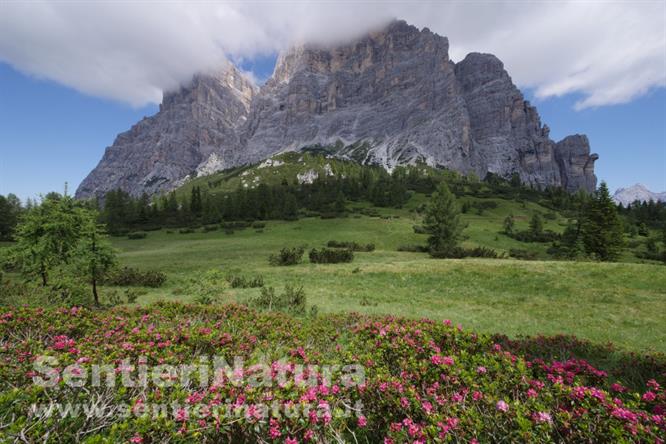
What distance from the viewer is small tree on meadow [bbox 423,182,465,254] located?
4209cm

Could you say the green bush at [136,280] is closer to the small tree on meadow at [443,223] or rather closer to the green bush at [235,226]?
the small tree on meadow at [443,223]

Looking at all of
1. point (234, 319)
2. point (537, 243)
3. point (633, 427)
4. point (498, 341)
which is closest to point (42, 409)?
point (234, 319)

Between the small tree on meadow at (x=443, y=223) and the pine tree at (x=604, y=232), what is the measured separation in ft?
62.7

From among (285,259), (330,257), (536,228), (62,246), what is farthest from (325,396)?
(536,228)

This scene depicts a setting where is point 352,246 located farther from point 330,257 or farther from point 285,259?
point 285,259

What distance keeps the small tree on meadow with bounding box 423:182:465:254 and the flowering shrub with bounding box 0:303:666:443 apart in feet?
121

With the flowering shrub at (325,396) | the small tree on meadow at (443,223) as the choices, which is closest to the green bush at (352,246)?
the small tree on meadow at (443,223)

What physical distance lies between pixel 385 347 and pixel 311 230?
5164cm

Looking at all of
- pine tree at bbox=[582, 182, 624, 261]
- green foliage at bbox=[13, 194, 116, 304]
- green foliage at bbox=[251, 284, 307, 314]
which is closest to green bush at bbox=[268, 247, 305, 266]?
green foliage at bbox=[251, 284, 307, 314]

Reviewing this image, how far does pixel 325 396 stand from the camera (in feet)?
14.2

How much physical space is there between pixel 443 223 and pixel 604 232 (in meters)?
23.3

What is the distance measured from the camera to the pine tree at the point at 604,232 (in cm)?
4241

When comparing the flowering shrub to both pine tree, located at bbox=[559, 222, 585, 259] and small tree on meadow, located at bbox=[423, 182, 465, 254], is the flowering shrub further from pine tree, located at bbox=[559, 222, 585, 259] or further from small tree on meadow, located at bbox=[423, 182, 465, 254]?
pine tree, located at bbox=[559, 222, 585, 259]

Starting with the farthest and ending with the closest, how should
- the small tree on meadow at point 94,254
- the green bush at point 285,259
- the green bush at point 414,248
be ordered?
the green bush at point 414,248 < the green bush at point 285,259 < the small tree on meadow at point 94,254
